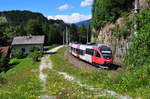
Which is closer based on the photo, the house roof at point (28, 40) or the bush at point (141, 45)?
the bush at point (141, 45)

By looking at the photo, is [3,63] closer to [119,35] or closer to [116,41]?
[116,41]

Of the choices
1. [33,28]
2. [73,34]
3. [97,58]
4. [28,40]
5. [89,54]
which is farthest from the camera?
[73,34]

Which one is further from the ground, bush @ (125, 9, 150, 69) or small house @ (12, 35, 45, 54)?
bush @ (125, 9, 150, 69)

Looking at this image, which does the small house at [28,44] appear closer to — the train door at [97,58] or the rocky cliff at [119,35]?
the rocky cliff at [119,35]

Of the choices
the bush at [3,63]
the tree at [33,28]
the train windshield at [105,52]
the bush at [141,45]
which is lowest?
the bush at [3,63]

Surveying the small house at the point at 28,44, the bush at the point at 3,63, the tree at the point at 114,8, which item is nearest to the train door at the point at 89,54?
the tree at the point at 114,8

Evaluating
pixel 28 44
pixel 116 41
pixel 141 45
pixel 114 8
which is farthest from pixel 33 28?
pixel 141 45

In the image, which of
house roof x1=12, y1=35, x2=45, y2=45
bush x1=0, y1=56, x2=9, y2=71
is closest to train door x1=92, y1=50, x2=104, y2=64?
bush x1=0, y1=56, x2=9, y2=71

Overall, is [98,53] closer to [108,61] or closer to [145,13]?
[108,61]

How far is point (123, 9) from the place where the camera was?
35.4 metres

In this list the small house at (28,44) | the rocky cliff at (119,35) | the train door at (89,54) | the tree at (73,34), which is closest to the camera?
the train door at (89,54)

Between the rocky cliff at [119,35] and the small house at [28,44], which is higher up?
the rocky cliff at [119,35]

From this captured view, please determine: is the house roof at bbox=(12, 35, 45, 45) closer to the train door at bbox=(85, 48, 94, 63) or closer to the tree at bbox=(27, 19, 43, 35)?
the train door at bbox=(85, 48, 94, 63)

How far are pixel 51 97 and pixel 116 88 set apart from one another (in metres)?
3.46
